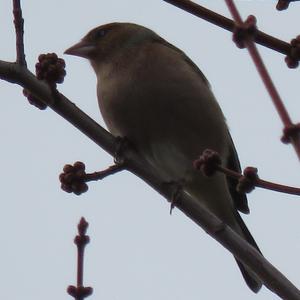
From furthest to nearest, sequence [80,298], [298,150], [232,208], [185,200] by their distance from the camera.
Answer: [232,208] < [185,200] < [80,298] < [298,150]

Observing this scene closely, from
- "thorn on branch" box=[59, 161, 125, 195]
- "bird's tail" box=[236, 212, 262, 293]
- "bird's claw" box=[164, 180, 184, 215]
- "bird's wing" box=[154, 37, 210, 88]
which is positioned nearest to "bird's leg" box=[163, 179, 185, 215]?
"bird's claw" box=[164, 180, 184, 215]

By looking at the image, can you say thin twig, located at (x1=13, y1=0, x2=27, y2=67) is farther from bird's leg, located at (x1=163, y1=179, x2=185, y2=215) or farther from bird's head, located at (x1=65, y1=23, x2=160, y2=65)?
bird's head, located at (x1=65, y1=23, x2=160, y2=65)

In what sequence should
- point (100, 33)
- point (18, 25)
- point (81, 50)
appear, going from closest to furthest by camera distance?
1. point (18, 25)
2. point (81, 50)
3. point (100, 33)

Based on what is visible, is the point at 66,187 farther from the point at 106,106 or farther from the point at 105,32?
the point at 105,32

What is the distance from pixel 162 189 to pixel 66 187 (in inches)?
25.9

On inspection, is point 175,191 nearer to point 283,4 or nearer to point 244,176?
→ point 244,176

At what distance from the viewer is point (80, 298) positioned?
1913mm

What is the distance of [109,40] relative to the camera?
538 cm

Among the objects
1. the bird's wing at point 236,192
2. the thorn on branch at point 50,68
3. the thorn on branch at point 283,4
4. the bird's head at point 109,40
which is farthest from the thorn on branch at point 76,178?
the bird's wing at point 236,192

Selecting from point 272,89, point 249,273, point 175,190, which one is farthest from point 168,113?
point 272,89

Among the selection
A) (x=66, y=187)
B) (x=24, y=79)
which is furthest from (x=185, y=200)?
(x=24, y=79)

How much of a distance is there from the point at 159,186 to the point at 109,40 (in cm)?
251

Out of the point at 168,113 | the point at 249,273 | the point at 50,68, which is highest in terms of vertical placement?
the point at 168,113

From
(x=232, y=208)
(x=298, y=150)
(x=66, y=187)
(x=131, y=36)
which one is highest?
(x=131, y=36)
